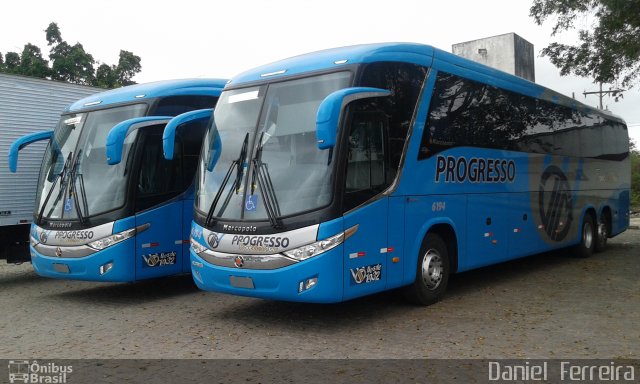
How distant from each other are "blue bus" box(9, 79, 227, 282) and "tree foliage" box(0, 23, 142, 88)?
1013 inches

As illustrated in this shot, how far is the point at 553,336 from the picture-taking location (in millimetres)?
7266

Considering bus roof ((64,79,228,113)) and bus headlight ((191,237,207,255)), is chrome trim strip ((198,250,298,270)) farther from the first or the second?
bus roof ((64,79,228,113))

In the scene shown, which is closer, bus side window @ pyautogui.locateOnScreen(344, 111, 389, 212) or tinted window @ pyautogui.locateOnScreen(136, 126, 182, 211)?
bus side window @ pyautogui.locateOnScreen(344, 111, 389, 212)

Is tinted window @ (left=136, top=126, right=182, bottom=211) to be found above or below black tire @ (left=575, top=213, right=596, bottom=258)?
above


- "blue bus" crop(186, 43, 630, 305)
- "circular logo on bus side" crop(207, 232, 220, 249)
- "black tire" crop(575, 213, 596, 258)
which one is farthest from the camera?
"black tire" crop(575, 213, 596, 258)

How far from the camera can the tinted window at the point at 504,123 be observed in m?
9.12

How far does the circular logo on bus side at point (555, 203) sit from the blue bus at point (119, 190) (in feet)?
22.2

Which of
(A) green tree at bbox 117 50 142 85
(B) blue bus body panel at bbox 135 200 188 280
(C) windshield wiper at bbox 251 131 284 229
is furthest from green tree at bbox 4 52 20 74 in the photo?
(C) windshield wiper at bbox 251 131 284 229

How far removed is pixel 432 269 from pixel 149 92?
17.7 ft

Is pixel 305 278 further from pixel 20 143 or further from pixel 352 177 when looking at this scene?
pixel 20 143

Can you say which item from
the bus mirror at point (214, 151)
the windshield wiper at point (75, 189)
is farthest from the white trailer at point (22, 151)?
the bus mirror at point (214, 151)

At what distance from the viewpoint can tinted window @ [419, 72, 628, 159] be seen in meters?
9.12

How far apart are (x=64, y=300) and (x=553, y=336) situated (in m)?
7.51
